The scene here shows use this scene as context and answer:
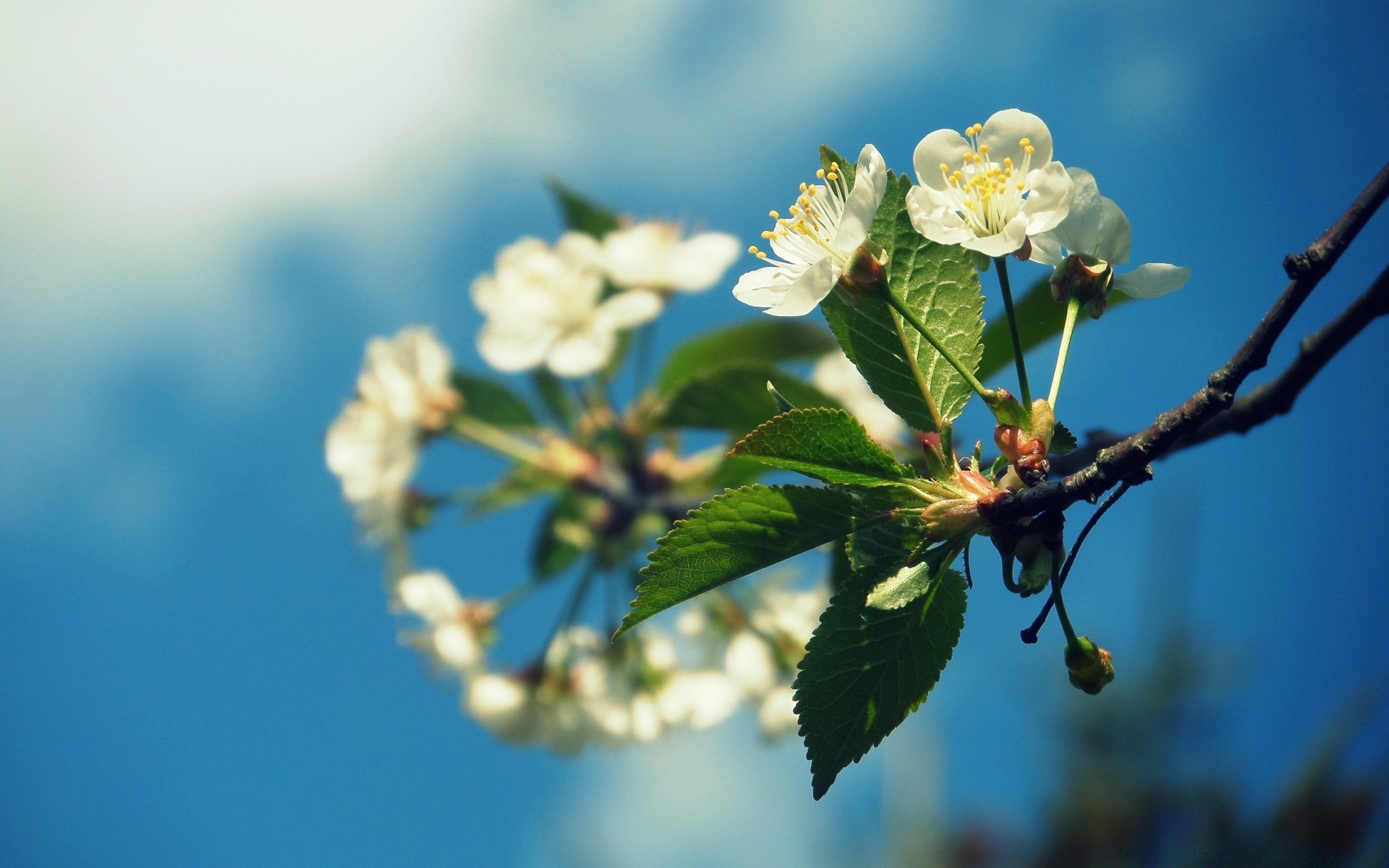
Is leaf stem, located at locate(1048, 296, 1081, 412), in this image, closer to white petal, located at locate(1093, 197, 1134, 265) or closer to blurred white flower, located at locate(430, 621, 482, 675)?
white petal, located at locate(1093, 197, 1134, 265)

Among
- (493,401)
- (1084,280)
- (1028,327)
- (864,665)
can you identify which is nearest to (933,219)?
(1084,280)

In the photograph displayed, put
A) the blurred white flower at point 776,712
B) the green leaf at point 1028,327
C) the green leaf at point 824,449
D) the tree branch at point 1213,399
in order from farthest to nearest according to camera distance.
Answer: the blurred white flower at point 776,712 < the green leaf at point 1028,327 < the green leaf at point 824,449 < the tree branch at point 1213,399

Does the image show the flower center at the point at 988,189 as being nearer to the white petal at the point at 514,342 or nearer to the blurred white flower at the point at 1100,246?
the blurred white flower at the point at 1100,246

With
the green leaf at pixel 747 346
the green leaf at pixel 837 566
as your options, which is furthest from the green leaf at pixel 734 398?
the green leaf at pixel 837 566

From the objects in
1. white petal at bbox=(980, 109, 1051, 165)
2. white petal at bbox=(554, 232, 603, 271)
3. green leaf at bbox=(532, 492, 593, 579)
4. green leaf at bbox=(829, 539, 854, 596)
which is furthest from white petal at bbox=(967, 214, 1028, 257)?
green leaf at bbox=(532, 492, 593, 579)

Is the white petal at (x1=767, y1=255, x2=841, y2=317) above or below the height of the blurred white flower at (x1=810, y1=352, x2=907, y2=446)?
below

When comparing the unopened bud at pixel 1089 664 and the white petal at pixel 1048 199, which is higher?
the white petal at pixel 1048 199
